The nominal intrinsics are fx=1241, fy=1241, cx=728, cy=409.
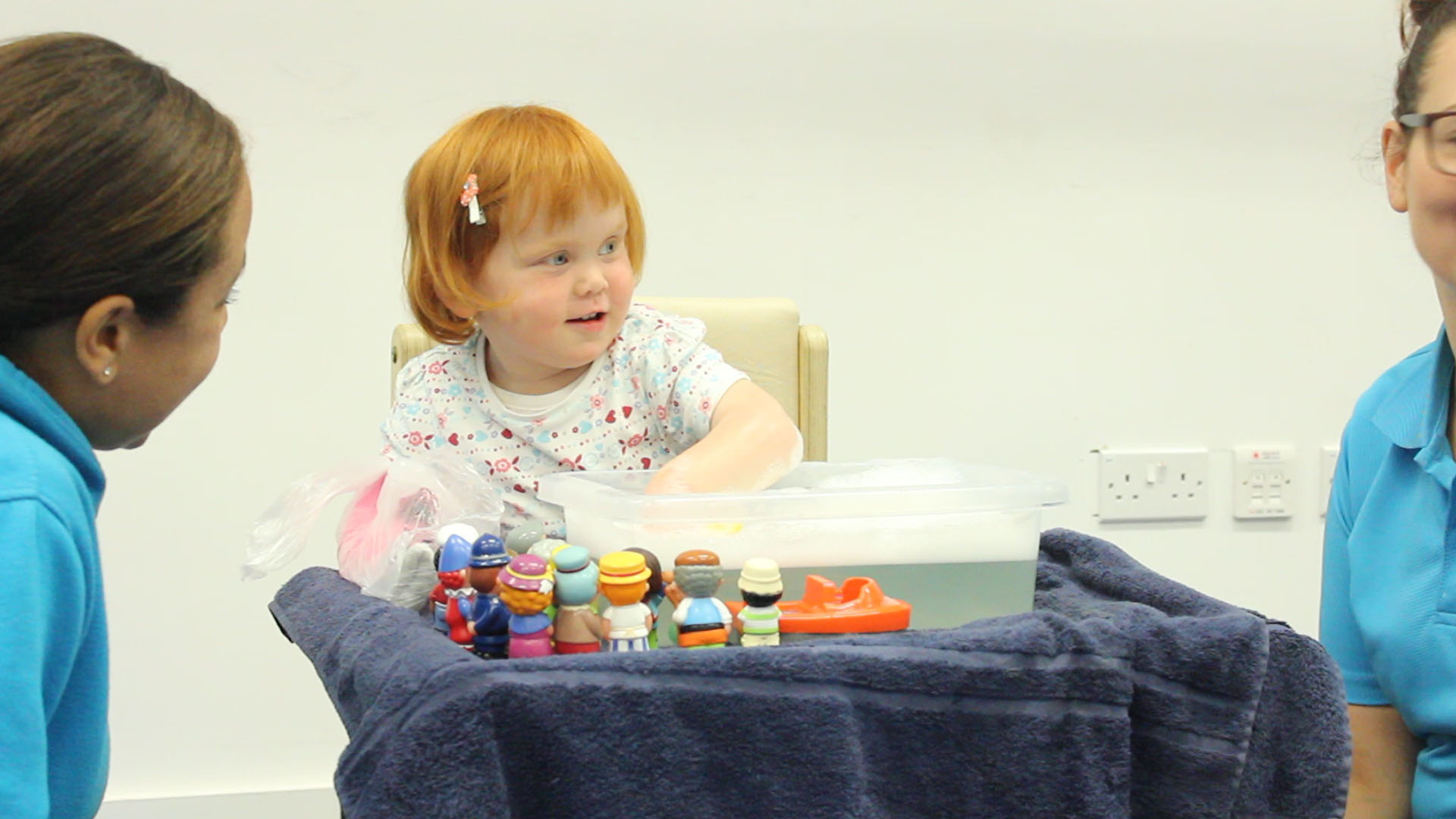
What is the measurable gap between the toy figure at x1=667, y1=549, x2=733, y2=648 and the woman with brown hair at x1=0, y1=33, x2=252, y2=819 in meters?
0.32

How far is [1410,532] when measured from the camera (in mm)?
890

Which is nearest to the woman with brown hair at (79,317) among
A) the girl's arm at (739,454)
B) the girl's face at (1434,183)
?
the girl's arm at (739,454)

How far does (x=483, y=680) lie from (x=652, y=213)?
1252 millimetres

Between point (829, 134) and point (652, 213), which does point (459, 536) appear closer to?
point (652, 213)

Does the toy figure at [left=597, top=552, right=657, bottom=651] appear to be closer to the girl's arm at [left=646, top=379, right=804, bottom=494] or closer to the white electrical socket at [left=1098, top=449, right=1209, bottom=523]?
the girl's arm at [left=646, top=379, right=804, bottom=494]

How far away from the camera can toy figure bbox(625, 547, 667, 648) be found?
0.65 metres

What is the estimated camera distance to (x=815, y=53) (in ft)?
5.63

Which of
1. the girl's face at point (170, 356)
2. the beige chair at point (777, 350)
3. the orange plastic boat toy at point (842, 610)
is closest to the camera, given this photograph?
the orange plastic boat toy at point (842, 610)

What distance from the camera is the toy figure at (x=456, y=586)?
655mm

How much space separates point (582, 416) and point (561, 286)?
0.42 ft

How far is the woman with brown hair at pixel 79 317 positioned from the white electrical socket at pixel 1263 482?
1563mm

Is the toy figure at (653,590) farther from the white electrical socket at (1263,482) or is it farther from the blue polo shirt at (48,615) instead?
the white electrical socket at (1263,482)

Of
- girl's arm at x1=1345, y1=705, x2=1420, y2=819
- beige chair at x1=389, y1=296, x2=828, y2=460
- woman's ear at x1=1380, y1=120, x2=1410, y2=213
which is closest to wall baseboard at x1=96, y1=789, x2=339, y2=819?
beige chair at x1=389, y1=296, x2=828, y2=460

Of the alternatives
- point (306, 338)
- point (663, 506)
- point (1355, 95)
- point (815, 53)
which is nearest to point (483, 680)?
point (663, 506)
